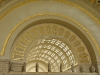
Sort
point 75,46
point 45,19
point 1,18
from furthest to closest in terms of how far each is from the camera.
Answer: point 75,46 < point 45,19 < point 1,18

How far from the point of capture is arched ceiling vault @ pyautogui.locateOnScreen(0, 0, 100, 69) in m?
11.0

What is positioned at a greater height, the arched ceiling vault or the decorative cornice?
the decorative cornice

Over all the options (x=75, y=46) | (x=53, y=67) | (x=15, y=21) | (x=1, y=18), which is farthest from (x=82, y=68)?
(x=53, y=67)

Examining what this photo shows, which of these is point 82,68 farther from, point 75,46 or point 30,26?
point 30,26

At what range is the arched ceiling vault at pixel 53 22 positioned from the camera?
11.0 meters

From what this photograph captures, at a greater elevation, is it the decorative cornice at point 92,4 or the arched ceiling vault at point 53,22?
the decorative cornice at point 92,4

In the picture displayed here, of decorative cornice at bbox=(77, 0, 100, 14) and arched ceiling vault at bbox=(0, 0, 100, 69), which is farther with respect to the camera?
decorative cornice at bbox=(77, 0, 100, 14)

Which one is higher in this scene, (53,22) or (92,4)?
(92,4)

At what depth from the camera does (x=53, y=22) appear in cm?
1236

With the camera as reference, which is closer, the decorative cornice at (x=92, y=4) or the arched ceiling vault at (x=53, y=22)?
the arched ceiling vault at (x=53, y=22)

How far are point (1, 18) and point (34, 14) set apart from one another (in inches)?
98.0

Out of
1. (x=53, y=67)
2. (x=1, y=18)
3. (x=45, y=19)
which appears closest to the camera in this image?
(x=1, y=18)

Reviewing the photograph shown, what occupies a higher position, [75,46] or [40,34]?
[40,34]

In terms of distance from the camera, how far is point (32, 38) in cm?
1205
